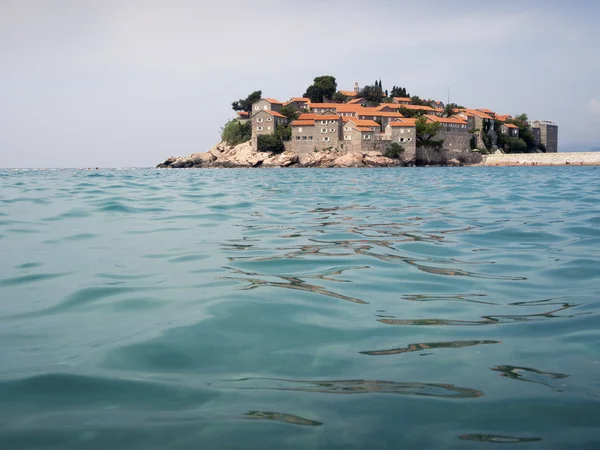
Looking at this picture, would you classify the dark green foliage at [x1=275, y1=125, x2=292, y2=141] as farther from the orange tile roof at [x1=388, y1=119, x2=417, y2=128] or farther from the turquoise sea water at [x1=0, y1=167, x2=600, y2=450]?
the turquoise sea water at [x1=0, y1=167, x2=600, y2=450]

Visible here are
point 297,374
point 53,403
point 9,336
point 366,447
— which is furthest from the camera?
point 9,336

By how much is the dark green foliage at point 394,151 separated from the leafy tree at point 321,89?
792 inches

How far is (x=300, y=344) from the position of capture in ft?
9.24

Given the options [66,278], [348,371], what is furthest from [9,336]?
[348,371]

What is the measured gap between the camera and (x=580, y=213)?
8.64 meters

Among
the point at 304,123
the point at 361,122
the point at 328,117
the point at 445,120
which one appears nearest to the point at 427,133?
the point at 445,120

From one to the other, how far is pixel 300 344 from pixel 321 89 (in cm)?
8257

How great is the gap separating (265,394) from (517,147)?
86399mm

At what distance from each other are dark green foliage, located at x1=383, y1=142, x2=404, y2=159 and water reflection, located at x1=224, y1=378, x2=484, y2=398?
65.9 meters

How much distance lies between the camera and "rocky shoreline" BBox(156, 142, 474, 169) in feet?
213

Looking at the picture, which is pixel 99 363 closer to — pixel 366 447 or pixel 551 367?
pixel 366 447

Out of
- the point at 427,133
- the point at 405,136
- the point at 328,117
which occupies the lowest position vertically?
the point at 405,136

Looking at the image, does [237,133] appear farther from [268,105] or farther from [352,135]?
[352,135]

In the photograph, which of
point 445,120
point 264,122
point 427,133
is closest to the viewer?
point 427,133
